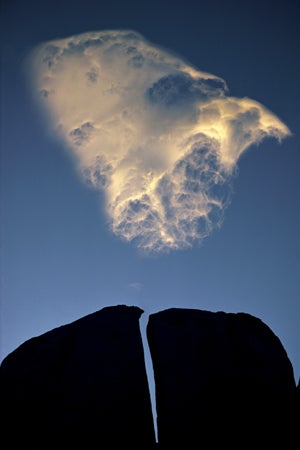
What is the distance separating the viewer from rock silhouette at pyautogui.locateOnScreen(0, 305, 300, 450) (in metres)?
14.2

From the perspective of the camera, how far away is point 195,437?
14.2 m

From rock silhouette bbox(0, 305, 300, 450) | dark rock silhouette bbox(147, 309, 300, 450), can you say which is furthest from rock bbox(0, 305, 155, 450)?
dark rock silhouette bbox(147, 309, 300, 450)

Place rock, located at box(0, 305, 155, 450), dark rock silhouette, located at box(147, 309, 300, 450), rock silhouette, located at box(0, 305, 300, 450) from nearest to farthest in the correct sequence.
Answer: rock, located at box(0, 305, 155, 450)
rock silhouette, located at box(0, 305, 300, 450)
dark rock silhouette, located at box(147, 309, 300, 450)

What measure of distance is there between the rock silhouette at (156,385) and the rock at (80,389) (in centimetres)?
4

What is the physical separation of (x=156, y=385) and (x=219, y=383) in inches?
129

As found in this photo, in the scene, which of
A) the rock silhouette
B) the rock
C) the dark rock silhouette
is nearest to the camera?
the rock

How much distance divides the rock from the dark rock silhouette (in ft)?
3.77

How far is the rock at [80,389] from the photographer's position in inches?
552

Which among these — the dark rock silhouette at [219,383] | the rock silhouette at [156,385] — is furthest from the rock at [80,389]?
the dark rock silhouette at [219,383]

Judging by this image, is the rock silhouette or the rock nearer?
the rock

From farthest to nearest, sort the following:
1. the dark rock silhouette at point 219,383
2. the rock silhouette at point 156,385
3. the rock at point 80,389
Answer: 1. the dark rock silhouette at point 219,383
2. the rock silhouette at point 156,385
3. the rock at point 80,389

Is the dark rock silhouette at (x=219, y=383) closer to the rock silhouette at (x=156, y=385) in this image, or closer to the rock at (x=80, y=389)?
the rock silhouette at (x=156, y=385)

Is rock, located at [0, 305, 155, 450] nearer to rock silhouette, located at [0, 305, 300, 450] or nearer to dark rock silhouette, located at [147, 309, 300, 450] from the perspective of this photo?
rock silhouette, located at [0, 305, 300, 450]

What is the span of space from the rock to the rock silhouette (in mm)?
45
